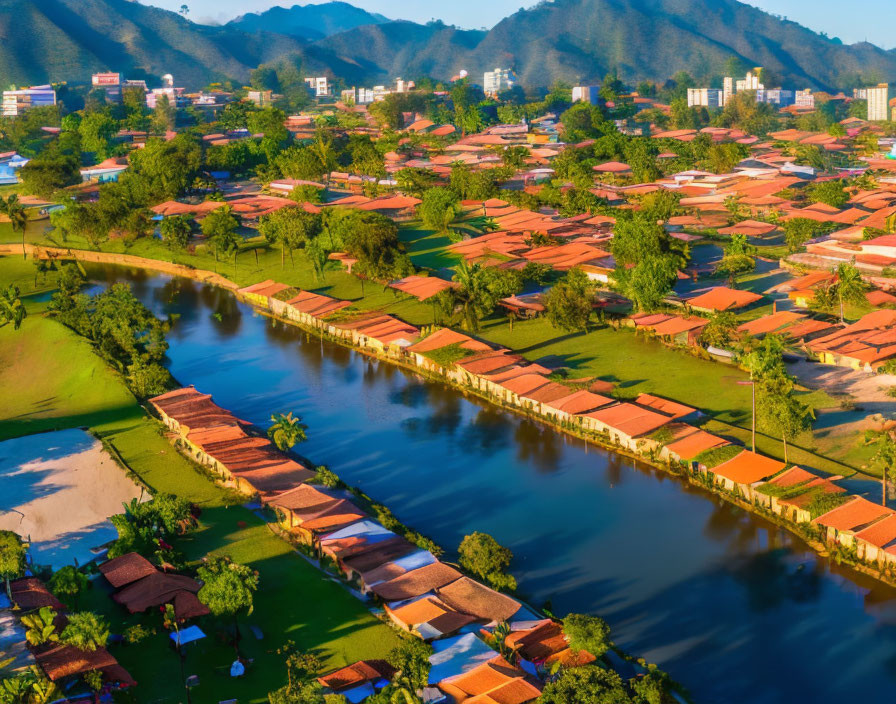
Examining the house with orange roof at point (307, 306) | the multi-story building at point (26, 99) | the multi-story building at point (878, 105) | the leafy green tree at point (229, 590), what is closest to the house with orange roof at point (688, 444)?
the leafy green tree at point (229, 590)

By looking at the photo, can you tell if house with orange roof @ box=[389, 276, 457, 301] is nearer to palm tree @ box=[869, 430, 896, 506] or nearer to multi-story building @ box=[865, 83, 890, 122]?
palm tree @ box=[869, 430, 896, 506]

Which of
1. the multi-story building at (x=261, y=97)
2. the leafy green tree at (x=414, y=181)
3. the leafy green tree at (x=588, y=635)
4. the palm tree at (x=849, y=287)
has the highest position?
the multi-story building at (x=261, y=97)

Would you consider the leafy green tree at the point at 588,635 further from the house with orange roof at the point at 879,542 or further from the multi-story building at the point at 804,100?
the multi-story building at the point at 804,100

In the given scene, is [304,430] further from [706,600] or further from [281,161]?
[281,161]

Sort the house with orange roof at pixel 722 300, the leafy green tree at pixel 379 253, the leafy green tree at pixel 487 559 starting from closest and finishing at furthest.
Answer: the leafy green tree at pixel 487 559 < the house with orange roof at pixel 722 300 < the leafy green tree at pixel 379 253

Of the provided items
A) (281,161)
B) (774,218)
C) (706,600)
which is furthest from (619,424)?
(281,161)
